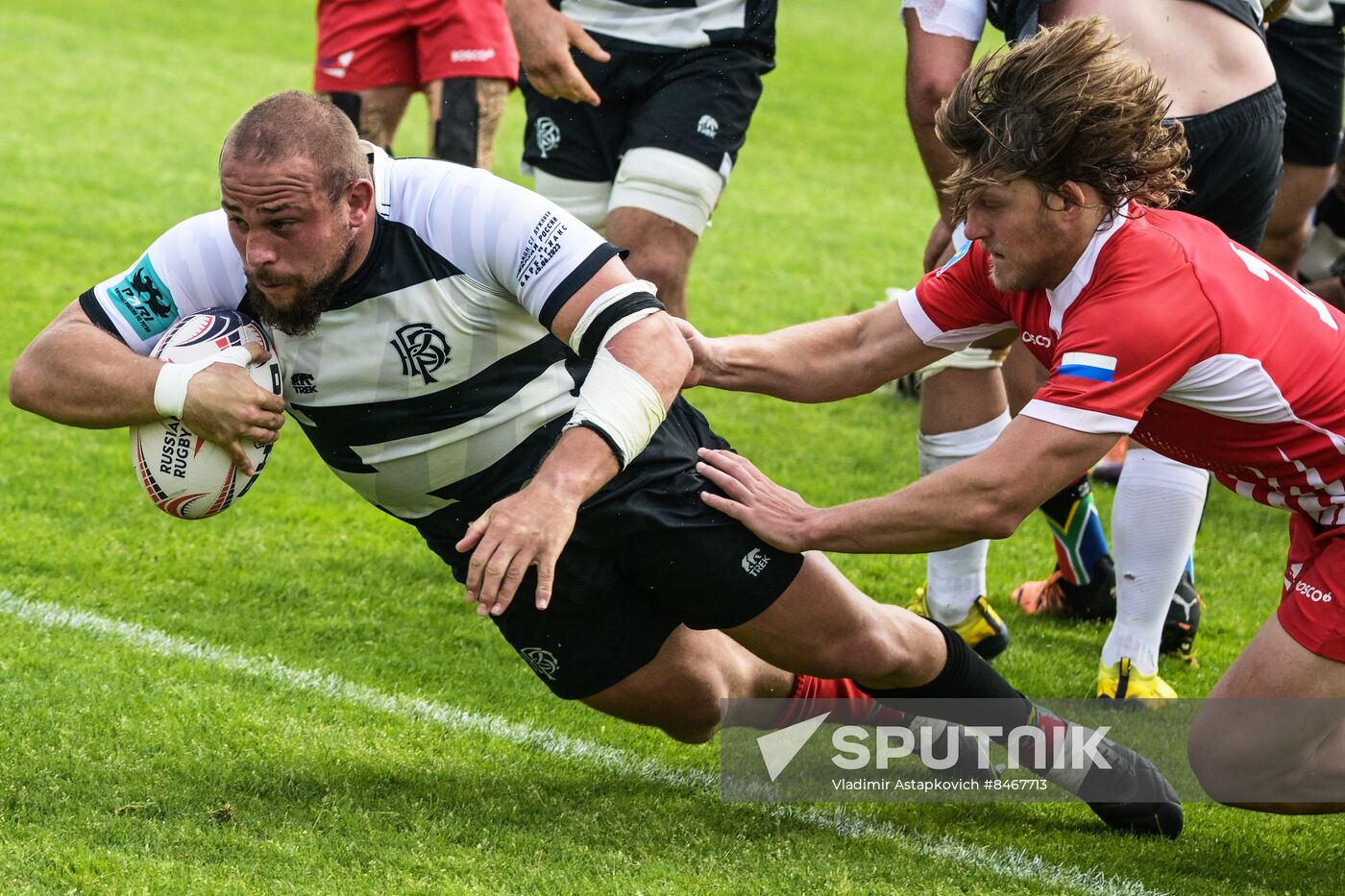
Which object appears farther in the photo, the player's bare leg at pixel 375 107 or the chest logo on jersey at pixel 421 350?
the player's bare leg at pixel 375 107

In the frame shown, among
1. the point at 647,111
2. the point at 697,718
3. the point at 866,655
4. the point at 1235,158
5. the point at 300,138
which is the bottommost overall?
the point at 697,718

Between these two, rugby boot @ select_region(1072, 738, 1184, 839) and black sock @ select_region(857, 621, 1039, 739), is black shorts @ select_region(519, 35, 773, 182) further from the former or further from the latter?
rugby boot @ select_region(1072, 738, 1184, 839)

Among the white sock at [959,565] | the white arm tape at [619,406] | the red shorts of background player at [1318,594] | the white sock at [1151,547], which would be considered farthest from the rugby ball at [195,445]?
the white sock at [1151,547]

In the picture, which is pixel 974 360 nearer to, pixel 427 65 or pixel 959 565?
pixel 959 565

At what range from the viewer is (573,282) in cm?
320

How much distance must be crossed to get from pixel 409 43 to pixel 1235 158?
476 cm

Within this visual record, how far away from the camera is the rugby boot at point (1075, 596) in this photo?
518 cm

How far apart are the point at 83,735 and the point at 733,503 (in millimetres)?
1685

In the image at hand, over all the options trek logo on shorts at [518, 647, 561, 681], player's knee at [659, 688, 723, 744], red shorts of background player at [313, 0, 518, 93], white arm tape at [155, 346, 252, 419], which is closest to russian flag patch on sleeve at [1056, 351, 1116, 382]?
player's knee at [659, 688, 723, 744]

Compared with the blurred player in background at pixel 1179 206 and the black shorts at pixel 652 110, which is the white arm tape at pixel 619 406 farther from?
the black shorts at pixel 652 110

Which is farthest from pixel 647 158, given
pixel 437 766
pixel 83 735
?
pixel 83 735

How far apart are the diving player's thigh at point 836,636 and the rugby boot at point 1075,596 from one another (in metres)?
1.53

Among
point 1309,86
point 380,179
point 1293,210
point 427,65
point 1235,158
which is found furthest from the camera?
point 427,65

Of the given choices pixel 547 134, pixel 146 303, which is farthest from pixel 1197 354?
pixel 547 134
